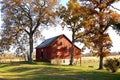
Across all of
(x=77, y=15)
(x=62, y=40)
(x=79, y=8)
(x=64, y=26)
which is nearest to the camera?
(x=79, y=8)

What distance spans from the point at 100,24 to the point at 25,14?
2122cm

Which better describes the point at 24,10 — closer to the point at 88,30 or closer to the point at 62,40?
the point at 62,40

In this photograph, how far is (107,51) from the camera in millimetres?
52688

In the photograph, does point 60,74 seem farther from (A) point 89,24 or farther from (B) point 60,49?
(B) point 60,49

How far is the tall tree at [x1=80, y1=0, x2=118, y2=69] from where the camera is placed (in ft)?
169

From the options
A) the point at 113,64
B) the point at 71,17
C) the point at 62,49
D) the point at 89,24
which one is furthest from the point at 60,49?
the point at 113,64

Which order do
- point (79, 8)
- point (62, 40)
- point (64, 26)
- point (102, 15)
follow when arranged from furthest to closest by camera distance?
point (62, 40) < point (64, 26) < point (79, 8) < point (102, 15)

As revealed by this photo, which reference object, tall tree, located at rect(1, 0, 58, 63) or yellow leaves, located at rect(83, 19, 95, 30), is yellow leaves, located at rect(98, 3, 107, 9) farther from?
tall tree, located at rect(1, 0, 58, 63)

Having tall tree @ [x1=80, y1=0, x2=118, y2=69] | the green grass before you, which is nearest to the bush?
the green grass

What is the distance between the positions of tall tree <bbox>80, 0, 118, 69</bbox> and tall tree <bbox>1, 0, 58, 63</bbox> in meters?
16.2

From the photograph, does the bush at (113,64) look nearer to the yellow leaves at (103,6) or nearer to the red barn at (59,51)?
the yellow leaves at (103,6)

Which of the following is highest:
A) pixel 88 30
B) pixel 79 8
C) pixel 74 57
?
pixel 79 8

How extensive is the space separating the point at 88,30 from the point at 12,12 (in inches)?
791

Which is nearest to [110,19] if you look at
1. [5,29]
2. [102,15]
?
[102,15]
